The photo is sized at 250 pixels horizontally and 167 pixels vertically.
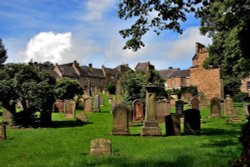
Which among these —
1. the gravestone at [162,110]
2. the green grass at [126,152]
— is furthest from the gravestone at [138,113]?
the green grass at [126,152]

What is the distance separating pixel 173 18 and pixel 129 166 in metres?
5.79

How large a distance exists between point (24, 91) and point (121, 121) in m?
7.22

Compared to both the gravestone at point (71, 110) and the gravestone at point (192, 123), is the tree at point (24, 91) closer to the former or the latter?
the gravestone at point (71, 110)

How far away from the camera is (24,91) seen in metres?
20.0

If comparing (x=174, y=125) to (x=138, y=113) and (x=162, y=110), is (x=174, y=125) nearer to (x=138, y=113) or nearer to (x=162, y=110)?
(x=162, y=110)

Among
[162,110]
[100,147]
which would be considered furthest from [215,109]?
[100,147]

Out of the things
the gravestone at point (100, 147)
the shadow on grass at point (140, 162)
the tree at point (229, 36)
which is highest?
the tree at point (229, 36)

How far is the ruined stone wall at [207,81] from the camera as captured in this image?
5900 centimetres

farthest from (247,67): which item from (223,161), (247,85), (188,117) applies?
(247,85)

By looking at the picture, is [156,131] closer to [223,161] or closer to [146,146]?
Result: [146,146]

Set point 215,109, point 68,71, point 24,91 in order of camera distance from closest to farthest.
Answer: point 24,91, point 215,109, point 68,71

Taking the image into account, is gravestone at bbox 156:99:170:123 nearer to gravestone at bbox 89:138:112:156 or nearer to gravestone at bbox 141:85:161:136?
gravestone at bbox 141:85:161:136

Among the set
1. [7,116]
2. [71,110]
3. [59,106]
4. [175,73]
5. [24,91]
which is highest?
[175,73]

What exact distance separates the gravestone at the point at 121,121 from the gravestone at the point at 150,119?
2.93ft
